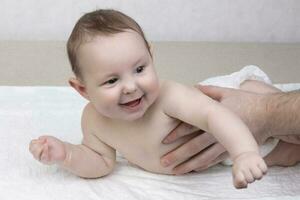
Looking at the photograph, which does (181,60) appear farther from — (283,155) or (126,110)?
(126,110)

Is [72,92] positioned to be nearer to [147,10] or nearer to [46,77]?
[46,77]

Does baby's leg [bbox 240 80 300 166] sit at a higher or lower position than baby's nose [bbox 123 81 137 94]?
lower

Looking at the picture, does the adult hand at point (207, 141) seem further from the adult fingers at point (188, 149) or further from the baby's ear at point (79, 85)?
the baby's ear at point (79, 85)

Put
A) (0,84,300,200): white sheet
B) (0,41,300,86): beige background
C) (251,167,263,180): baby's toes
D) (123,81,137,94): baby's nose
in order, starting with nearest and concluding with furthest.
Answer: (251,167,263,180): baby's toes → (123,81,137,94): baby's nose → (0,84,300,200): white sheet → (0,41,300,86): beige background

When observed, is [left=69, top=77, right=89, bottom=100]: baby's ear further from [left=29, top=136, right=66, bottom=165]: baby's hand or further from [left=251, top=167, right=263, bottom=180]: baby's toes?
[left=251, top=167, right=263, bottom=180]: baby's toes

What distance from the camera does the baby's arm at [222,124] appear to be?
2.46 feet

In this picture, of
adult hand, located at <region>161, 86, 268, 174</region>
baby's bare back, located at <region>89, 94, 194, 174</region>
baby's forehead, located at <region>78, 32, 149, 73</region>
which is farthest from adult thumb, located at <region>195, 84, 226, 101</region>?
baby's forehead, located at <region>78, 32, 149, 73</region>

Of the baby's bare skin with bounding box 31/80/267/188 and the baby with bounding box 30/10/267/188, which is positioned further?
the baby's bare skin with bounding box 31/80/267/188

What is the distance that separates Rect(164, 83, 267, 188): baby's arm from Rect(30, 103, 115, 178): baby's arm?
17 cm

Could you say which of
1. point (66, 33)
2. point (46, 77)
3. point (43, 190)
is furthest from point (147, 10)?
point (43, 190)

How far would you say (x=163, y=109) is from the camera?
995 mm

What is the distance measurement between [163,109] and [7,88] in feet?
1.72

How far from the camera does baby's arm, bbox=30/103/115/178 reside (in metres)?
0.97

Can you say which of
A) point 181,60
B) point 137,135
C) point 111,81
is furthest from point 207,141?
point 181,60
